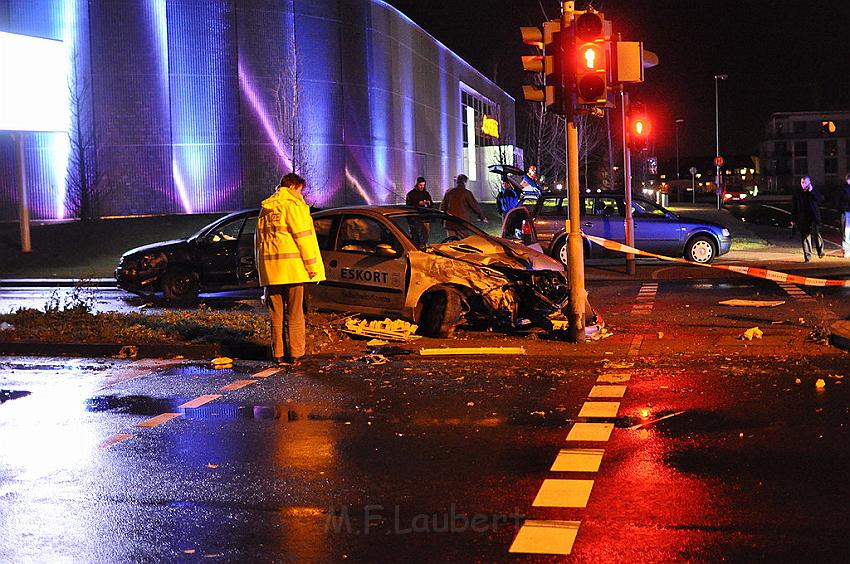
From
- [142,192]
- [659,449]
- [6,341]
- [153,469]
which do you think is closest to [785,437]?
[659,449]

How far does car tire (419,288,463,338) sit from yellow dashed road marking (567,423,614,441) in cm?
436

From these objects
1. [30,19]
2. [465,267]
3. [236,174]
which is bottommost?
[465,267]

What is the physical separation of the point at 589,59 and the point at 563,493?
250 inches

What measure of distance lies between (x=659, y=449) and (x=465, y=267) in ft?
17.7

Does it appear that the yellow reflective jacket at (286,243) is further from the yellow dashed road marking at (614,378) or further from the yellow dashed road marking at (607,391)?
the yellow dashed road marking at (607,391)

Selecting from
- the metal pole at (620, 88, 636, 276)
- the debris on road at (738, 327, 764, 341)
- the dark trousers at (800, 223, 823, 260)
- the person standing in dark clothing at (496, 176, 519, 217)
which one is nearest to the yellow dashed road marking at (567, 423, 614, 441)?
the debris on road at (738, 327, 764, 341)

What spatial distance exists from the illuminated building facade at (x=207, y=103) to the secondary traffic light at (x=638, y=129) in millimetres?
17347

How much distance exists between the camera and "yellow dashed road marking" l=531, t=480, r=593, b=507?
5.83 meters

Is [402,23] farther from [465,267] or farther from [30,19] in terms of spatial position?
[465,267]

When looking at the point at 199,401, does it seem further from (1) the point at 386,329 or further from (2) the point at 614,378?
(2) the point at 614,378

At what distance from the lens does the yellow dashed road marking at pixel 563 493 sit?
5828 millimetres

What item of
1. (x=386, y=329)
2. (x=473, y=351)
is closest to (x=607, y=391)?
(x=473, y=351)

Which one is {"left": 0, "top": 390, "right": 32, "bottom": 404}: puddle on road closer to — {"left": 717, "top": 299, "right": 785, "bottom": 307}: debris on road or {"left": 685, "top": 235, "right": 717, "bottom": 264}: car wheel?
{"left": 717, "top": 299, "right": 785, "bottom": 307}: debris on road

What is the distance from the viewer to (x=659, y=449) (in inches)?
276
